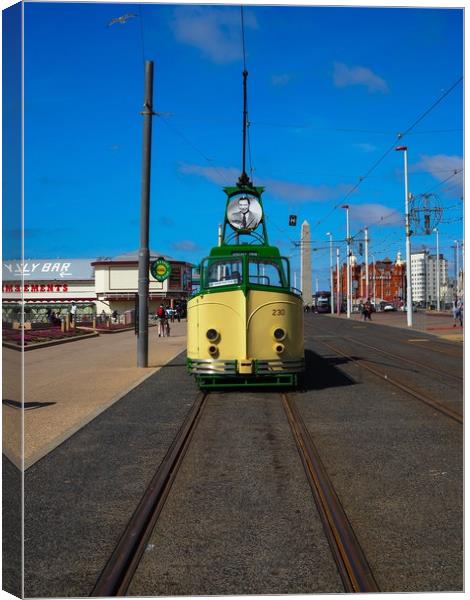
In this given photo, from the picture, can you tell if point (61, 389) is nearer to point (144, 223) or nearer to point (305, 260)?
point (144, 223)

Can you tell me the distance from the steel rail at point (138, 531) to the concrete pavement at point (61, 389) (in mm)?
1117

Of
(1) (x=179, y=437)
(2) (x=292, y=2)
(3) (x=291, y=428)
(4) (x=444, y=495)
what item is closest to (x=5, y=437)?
(2) (x=292, y=2)

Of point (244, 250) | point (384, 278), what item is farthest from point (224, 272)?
point (384, 278)

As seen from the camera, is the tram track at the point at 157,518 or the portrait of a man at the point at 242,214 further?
the portrait of a man at the point at 242,214

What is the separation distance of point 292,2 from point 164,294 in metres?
71.8

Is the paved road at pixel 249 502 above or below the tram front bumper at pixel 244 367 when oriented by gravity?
below

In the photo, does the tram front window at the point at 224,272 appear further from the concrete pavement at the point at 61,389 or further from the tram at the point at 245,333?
the concrete pavement at the point at 61,389

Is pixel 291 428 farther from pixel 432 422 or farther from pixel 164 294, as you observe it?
pixel 164 294

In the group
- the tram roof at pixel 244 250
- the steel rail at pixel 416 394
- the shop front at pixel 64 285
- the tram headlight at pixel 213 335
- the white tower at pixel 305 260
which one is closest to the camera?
the steel rail at pixel 416 394

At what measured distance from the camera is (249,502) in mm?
5719

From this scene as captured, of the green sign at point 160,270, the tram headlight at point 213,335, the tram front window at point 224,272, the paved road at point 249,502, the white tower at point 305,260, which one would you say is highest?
the white tower at point 305,260

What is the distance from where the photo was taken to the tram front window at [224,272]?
12750 millimetres

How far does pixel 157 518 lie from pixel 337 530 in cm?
143

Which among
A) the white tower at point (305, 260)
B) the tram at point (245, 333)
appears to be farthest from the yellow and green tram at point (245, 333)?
the white tower at point (305, 260)
